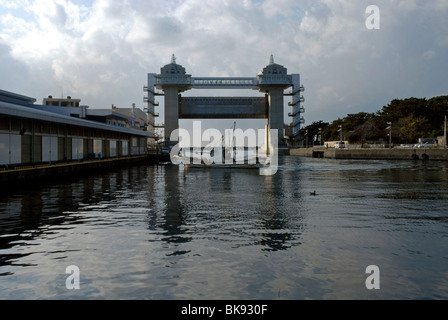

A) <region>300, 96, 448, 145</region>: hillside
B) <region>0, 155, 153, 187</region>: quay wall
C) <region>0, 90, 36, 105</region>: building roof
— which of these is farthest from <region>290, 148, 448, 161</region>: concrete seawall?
<region>0, 90, 36, 105</region>: building roof

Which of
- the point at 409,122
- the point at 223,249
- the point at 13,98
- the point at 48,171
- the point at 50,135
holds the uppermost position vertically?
the point at 409,122

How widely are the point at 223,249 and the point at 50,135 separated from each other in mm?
36089

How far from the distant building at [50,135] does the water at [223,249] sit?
13451 mm

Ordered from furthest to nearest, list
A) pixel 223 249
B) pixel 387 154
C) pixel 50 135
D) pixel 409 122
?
pixel 409 122 → pixel 387 154 → pixel 50 135 → pixel 223 249

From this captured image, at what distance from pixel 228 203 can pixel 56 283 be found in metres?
14.0

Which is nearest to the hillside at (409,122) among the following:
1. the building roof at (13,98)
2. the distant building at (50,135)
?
the distant building at (50,135)

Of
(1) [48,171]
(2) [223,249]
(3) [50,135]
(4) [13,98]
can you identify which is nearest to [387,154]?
(3) [50,135]

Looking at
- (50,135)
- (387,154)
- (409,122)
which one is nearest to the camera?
(50,135)

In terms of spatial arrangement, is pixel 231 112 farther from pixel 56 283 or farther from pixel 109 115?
pixel 56 283

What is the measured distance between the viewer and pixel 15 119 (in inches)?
1371

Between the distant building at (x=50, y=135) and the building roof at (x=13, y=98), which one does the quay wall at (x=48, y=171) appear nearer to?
the distant building at (x=50, y=135)

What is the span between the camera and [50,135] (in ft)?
139

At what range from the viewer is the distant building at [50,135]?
33469mm

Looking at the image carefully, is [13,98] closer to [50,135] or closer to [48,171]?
[50,135]
